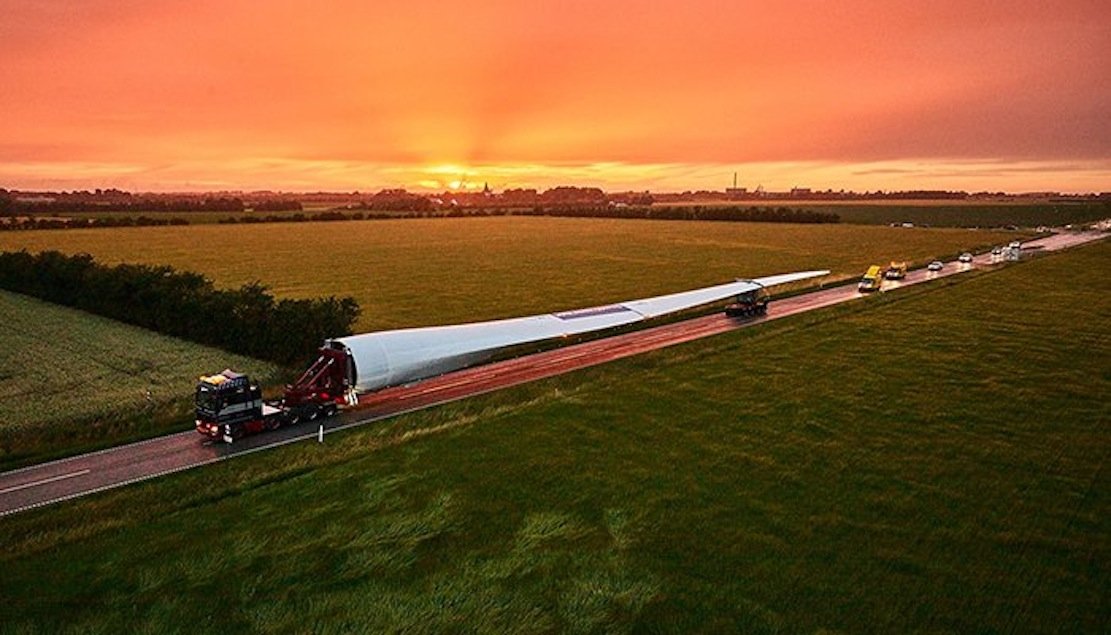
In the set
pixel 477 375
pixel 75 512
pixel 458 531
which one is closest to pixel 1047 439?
pixel 458 531

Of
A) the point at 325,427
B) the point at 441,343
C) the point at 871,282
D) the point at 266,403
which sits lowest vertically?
the point at 325,427

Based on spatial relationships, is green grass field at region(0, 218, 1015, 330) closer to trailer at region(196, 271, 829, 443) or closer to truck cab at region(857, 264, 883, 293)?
truck cab at region(857, 264, 883, 293)

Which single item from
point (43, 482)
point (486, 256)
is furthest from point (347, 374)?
point (486, 256)

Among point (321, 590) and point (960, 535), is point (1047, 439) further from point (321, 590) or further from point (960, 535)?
point (321, 590)

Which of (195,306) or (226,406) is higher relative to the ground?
(195,306)

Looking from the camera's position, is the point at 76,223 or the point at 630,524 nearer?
the point at 630,524

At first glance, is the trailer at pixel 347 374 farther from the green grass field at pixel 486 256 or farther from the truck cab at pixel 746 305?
the truck cab at pixel 746 305

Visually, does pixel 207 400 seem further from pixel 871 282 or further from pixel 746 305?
pixel 871 282
